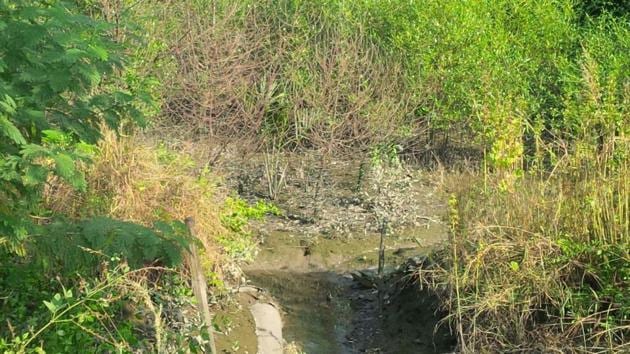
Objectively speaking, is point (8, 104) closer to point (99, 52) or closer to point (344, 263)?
point (99, 52)

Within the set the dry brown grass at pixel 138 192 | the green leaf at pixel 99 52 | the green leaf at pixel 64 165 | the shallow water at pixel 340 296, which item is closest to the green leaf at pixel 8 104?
the green leaf at pixel 64 165

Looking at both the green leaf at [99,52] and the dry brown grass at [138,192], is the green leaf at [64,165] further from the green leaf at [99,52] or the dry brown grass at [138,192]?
the dry brown grass at [138,192]

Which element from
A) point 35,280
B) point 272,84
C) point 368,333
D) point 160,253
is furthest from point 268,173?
point 160,253

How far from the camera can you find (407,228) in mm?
11891

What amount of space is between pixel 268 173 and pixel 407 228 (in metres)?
2.17

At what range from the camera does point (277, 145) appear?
44.4 feet

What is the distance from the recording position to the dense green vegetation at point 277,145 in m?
5.75

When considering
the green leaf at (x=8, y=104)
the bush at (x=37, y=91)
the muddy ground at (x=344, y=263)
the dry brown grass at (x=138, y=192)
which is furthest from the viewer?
the muddy ground at (x=344, y=263)

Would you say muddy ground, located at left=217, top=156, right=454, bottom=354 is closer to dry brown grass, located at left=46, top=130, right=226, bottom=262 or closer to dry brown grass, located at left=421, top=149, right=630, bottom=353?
dry brown grass, located at left=421, top=149, right=630, bottom=353

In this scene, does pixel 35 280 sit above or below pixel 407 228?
above

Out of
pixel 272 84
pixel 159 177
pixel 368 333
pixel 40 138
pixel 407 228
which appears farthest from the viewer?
pixel 272 84

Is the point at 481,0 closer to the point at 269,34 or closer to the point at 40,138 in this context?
the point at 269,34

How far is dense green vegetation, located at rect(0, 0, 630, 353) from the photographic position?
5.75m

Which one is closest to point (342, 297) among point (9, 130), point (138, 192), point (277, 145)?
point (138, 192)
